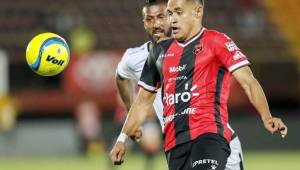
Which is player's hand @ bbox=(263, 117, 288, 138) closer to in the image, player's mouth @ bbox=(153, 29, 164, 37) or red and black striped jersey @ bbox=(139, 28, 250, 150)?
red and black striped jersey @ bbox=(139, 28, 250, 150)

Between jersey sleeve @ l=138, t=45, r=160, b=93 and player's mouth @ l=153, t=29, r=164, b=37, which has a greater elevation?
player's mouth @ l=153, t=29, r=164, b=37

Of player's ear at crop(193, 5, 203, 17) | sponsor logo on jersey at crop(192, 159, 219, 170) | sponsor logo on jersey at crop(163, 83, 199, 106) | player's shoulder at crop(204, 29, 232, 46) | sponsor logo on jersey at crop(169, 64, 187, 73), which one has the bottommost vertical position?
sponsor logo on jersey at crop(192, 159, 219, 170)

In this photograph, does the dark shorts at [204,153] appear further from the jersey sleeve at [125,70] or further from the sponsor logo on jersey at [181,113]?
the jersey sleeve at [125,70]

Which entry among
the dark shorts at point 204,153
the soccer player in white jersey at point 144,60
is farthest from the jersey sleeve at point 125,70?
the dark shorts at point 204,153

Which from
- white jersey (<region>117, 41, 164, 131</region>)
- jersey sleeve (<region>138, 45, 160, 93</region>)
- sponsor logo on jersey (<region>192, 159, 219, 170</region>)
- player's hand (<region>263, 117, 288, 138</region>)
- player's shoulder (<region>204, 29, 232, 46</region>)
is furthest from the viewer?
white jersey (<region>117, 41, 164, 131</region>)

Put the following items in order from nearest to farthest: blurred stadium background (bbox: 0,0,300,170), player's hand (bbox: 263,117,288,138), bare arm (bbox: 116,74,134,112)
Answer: player's hand (bbox: 263,117,288,138) → bare arm (bbox: 116,74,134,112) → blurred stadium background (bbox: 0,0,300,170)

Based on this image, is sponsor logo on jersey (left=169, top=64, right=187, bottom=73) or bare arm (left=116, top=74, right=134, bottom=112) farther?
bare arm (left=116, top=74, right=134, bottom=112)

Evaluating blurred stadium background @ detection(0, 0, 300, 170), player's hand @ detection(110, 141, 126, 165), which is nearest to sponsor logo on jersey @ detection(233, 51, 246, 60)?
player's hand @ detection(110, 141, 126, 165)

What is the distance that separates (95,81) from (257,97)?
13.2 meters

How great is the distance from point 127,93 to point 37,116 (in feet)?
38.9

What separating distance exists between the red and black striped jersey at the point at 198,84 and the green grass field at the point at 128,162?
7.69 meters

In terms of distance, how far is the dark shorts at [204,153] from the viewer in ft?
19.4

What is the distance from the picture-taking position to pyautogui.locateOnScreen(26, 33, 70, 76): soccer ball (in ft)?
22.7

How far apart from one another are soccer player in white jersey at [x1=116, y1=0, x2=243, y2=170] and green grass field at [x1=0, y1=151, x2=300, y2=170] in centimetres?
623
